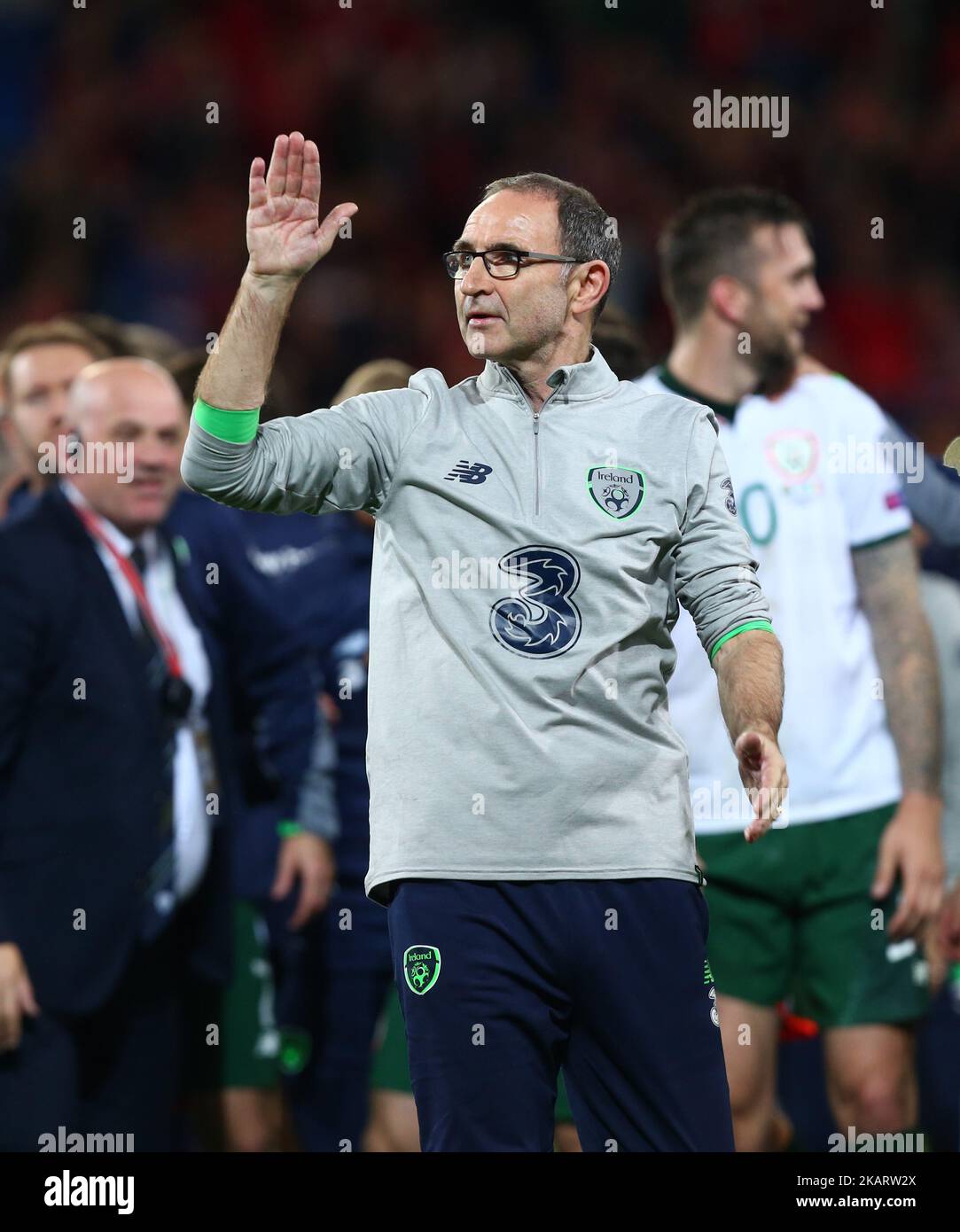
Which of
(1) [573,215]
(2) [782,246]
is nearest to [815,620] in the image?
(2) [782,246]

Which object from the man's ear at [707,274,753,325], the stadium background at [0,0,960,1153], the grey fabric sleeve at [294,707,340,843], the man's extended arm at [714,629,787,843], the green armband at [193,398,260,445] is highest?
the stadium background at [0,0,960,1153]

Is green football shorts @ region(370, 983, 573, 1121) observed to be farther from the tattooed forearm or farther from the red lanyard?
the tattooed forearm

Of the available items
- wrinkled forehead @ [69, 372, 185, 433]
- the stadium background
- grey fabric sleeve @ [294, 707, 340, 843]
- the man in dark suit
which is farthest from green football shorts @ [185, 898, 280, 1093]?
the stadium background

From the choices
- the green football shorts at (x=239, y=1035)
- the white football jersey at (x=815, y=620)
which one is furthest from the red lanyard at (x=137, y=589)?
the white football jersey at (x=815, y=620)

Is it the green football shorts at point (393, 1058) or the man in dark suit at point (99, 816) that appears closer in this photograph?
the man in dark suit at point (99, 816)

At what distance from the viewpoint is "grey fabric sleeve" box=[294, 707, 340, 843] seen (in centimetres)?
533

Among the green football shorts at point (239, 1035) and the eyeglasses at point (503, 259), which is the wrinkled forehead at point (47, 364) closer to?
the green football shorts at point (239, 1035)

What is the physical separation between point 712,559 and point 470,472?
0.39 metres

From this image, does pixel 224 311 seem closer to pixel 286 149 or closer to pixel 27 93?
pixel 27 93

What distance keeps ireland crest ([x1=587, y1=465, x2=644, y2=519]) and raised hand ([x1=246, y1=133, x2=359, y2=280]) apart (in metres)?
0.52

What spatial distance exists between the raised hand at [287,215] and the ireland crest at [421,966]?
97cm

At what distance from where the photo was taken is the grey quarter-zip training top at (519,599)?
8.93ft

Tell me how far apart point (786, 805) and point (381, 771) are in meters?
1.91

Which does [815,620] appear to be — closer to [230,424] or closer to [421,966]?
[421,966]
